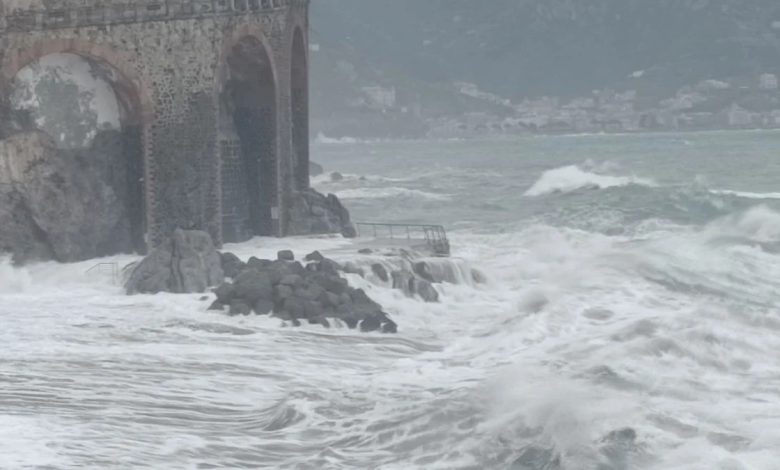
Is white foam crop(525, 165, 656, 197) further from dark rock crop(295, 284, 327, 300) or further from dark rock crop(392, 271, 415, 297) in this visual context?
dark rock crop(295, 284, 327, 300)

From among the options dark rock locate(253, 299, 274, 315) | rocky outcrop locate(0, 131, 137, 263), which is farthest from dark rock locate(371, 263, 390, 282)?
rocky outcrop locate(0, 131, 137, 263)

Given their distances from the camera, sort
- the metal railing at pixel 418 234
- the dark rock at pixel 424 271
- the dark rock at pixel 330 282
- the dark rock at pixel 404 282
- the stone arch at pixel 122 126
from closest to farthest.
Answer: the dark rock at pixel 330 282
the dark rock at pixel 404 282
the dark rock at pixel 424 271
the stone arch at pixel 122 126
the metal railing at pixel 418 234

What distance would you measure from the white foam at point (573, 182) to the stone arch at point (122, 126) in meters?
23.2

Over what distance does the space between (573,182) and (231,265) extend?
91.9ft

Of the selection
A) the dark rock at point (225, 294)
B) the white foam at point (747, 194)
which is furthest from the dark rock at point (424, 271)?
the white foam at point (747, 194)

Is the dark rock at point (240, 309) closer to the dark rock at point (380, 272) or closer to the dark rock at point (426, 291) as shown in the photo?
the dark rock at point (380, 272)

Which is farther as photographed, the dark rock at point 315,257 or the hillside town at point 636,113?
the hillside town at point 636,113

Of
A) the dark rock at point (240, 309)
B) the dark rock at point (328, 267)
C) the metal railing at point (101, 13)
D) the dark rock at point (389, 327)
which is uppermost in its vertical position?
the metal railing at point (101, 13)

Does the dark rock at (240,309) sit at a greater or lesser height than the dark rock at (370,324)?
greater

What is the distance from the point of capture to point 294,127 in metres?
37.4

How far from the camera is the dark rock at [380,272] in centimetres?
2953

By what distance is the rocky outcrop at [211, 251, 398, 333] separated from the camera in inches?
1054

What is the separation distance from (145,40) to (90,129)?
1.78 meters

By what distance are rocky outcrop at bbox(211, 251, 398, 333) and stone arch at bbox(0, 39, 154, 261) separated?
4244 mm
